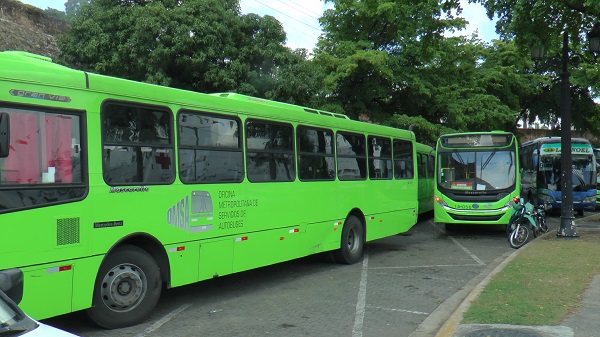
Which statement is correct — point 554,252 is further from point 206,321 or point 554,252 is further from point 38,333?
point 38,333

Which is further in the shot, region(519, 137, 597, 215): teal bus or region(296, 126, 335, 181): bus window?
region(519, 137, 597, 215): teal bus

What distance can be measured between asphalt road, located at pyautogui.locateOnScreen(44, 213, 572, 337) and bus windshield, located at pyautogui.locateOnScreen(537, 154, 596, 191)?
12.4 metres

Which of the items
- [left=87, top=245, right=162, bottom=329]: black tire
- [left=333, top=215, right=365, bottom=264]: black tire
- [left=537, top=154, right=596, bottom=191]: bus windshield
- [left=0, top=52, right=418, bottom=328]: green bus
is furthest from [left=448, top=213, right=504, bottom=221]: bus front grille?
[left=87, top=245, right=162, bottom=329]: black tire

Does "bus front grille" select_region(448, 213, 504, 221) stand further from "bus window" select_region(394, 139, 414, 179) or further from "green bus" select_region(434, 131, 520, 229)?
"bus window" select_region(394, 139, 414, 179)

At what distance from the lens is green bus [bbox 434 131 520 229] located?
50.1 ft

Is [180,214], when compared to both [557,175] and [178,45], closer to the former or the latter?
[178,45]

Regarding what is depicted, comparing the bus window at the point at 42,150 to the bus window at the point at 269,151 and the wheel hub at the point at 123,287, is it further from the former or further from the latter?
the bus window at the point at 269,151

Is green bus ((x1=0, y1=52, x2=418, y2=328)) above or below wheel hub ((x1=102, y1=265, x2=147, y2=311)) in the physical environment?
above

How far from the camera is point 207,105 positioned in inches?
301

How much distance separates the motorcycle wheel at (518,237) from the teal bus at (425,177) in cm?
560

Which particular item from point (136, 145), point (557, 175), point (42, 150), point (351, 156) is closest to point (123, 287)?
point (136, 145)

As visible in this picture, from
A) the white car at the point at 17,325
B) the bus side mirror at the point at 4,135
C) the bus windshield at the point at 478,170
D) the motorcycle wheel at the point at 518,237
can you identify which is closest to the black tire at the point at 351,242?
the motorcycle wheel at the point at 518,237

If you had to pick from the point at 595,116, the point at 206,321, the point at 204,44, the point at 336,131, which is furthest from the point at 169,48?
the point at 595,116

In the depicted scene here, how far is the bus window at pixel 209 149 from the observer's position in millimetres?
7262
